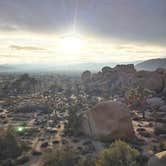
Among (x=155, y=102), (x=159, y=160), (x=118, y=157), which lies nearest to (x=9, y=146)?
(x=118, y=157)

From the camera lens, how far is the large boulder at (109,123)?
34.6 m

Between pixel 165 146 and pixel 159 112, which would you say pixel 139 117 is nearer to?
pixel 159 112

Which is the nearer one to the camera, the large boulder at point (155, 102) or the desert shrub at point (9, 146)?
the desert shrub at point (9, 146)

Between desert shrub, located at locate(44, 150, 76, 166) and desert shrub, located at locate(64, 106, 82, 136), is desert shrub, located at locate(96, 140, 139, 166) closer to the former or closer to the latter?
desert shrub, located at locate(44, 150, 76, 166)

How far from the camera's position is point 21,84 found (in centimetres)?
11094

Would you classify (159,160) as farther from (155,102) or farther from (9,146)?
(155,102)

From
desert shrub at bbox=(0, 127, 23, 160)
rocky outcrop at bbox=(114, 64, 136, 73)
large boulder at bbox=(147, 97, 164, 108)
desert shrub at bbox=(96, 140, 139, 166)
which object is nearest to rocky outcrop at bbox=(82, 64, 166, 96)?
rocky outcrop at bbox=(114, 64, 136, 73)

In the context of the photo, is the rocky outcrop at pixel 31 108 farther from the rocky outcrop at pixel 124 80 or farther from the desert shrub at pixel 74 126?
the rocky outcrop at pixel 124 80

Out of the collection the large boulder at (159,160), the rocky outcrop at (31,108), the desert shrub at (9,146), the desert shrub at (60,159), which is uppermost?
the large boulder at (159,160)

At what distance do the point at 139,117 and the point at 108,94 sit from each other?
1722 inches

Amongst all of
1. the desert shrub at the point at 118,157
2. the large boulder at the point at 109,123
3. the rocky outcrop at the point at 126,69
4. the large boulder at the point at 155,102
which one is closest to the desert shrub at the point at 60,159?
the desert shrub at the point at 118,157

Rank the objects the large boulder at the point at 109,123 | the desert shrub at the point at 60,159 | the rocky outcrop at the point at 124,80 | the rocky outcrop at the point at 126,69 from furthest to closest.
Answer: the rocky outcrop at the point at 126,69
the rocky outcrop at the point at 124,80
the large boulder at the point at 109,123
the desert shrub at the point at 60,159

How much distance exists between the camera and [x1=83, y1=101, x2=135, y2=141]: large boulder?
34.6 m

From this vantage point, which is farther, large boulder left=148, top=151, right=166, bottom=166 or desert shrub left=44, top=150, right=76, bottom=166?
desert shrub left=44, top=150, right=76, bottom=166
